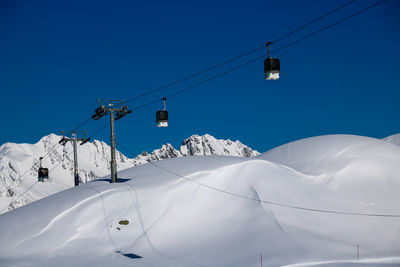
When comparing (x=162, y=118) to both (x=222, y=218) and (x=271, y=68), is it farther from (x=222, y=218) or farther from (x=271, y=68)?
(x=271, y=68)

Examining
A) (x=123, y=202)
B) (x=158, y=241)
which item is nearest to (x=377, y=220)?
(x=158, y=241)

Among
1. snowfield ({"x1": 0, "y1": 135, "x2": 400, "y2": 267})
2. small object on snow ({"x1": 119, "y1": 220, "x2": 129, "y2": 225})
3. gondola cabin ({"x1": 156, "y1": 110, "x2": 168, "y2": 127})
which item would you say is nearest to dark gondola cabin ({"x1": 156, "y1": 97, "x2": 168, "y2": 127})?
gondola cabin ({"x1": 156, "y1": 110, "x2": 168, "y2": 127})

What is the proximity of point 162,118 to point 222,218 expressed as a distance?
7.29 meters

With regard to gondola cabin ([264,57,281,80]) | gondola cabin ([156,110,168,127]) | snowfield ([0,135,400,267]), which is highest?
gondola cabin ([264,57,281,80])

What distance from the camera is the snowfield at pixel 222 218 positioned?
2067 cm

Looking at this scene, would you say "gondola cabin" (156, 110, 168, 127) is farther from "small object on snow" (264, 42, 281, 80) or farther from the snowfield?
"small object on snow" (264, 42, 281, 80)

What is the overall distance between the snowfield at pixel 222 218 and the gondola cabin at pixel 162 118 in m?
3.60

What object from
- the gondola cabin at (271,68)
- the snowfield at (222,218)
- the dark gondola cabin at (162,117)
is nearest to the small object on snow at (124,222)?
the snowfield at (222,218)

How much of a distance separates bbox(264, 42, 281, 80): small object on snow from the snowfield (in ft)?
26.7

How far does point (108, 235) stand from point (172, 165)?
924 cm

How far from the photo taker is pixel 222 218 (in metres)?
24.4

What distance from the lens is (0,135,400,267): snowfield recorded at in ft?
67.8

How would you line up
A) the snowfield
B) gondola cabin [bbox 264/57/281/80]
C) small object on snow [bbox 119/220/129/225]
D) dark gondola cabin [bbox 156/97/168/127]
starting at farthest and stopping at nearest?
dark gondola cabin [bbox 156/97/168/127], small object on snow [bbox 119/220/129/225], the snowfield, gondola cabin [bbox 264/57/281/80]

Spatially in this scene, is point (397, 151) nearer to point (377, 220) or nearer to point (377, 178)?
point (377, 178)
